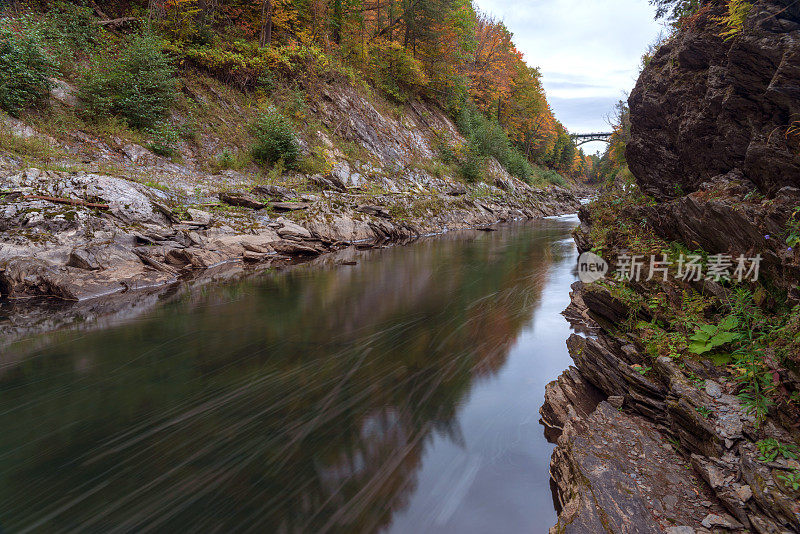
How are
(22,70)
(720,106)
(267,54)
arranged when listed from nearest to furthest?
(720,106), (22,70), (267,54)

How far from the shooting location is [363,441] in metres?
4.09

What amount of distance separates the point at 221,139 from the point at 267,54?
23.6 ft

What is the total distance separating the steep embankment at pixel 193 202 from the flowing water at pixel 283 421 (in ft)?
10.2

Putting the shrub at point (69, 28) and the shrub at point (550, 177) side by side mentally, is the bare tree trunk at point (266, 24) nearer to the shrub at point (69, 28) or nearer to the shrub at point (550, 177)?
the shrub at point (69, 28)

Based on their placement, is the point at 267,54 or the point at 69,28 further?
the point at 267,54

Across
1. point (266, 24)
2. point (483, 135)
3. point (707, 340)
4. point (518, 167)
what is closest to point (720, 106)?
point (707, 340)

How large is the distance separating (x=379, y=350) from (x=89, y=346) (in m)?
5.33

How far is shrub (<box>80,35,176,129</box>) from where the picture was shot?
13.6 meters

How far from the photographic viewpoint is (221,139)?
17.2m

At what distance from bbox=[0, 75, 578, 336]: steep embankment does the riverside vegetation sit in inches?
2.1

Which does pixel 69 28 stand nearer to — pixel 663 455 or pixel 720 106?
pixel 720 106

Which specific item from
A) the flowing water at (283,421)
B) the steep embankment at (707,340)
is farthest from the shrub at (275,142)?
the steep embankment at (707,340)

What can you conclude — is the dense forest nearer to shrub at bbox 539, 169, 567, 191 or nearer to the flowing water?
shrub at bbox 539, 169, 567, 191

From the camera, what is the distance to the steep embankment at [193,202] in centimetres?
903
